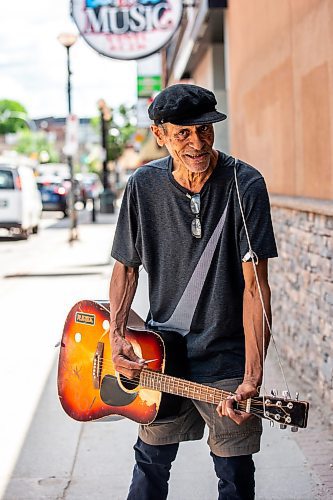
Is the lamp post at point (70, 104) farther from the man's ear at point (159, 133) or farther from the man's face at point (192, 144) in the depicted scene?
the man's face at point (192, 144)

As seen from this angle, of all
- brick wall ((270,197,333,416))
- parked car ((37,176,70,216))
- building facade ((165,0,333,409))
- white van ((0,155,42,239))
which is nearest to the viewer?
brick wall ((270,197,333,416))

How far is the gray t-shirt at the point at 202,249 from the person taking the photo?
3.41 metres

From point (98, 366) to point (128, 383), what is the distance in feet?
0.52

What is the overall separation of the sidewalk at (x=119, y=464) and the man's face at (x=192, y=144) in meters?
2.17

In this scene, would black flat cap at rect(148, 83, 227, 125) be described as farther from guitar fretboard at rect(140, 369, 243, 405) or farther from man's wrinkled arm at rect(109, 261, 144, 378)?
guitar fretboard at rect(140, 369, 243, 405)

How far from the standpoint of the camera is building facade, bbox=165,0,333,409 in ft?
20.9

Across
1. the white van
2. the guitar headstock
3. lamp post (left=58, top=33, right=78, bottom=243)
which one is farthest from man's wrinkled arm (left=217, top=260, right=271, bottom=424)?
the white van

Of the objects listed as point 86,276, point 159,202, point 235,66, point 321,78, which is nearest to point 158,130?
point 159,202

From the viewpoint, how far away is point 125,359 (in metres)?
3.52

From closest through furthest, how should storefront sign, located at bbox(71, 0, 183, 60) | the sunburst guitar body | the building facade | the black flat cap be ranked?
the black flat cap
the sunburst guitar body
the building facade
storefront sign, located at bbox(71, 0, 183, 60)

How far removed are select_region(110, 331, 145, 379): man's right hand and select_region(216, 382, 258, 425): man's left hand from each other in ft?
1.13

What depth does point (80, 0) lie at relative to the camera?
1218cm

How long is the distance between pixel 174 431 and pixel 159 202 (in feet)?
2.74

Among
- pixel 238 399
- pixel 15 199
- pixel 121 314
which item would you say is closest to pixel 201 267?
pixel 121 314
